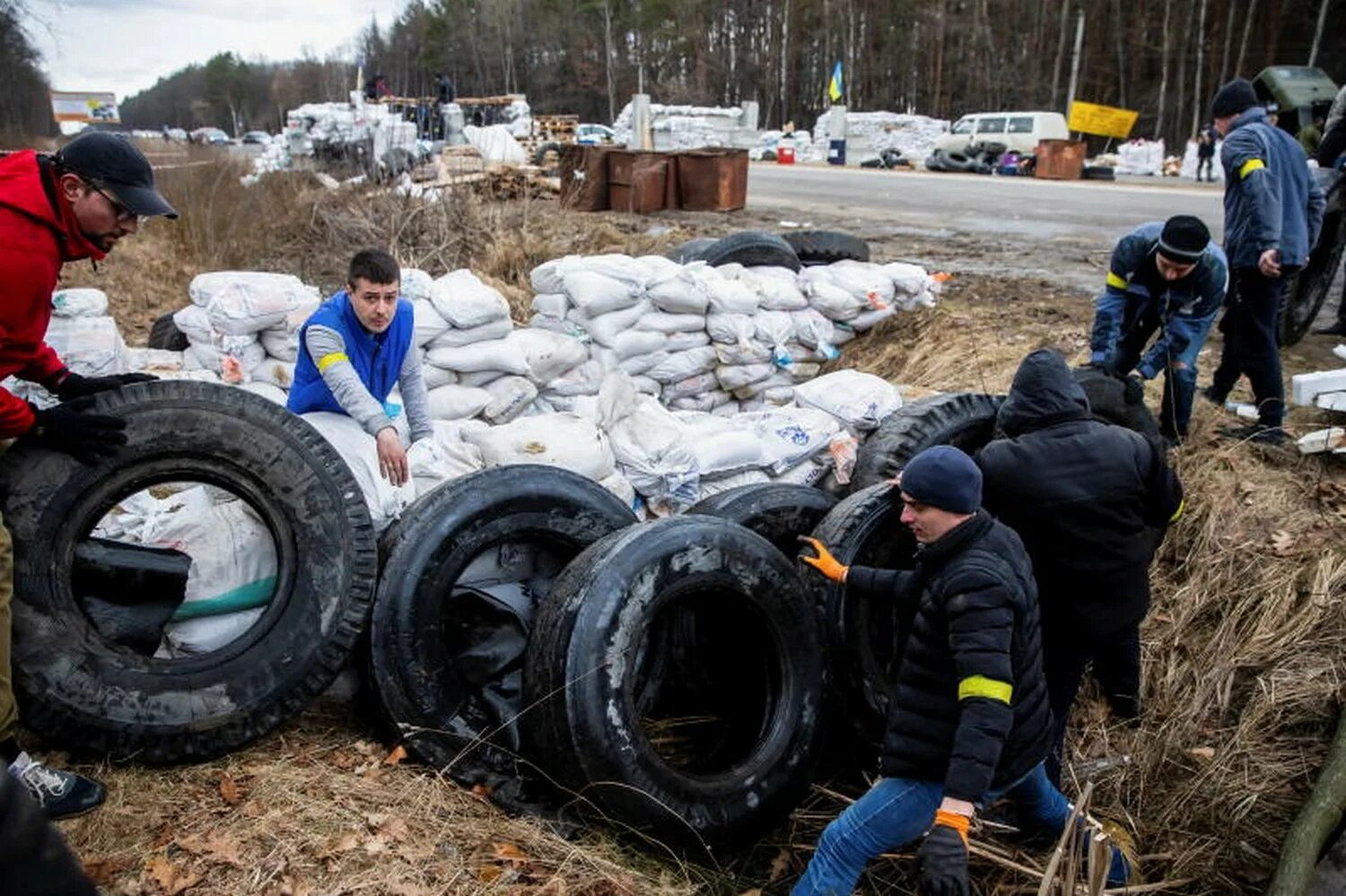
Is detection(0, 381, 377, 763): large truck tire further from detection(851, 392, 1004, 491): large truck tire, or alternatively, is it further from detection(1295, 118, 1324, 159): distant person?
detection(1295, 118, 1324, 159): distant person

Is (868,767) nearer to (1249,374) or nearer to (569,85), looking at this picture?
(1249,374)

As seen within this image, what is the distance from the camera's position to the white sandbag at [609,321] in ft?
19.5

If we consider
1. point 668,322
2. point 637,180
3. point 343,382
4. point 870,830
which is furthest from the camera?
point 637,180

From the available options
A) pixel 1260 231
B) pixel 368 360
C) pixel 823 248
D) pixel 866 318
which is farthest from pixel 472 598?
pixel 823 248

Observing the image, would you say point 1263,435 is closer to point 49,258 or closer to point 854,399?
point 854,399

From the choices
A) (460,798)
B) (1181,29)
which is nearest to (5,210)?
(460,798)

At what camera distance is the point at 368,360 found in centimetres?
393

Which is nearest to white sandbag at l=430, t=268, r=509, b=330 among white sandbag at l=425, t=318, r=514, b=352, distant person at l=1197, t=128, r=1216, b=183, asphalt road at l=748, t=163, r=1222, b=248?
white sandbag at l=425, t=318, r=514, b=352

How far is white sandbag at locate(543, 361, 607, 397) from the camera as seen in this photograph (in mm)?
5809

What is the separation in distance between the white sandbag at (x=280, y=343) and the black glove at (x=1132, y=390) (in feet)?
15.7

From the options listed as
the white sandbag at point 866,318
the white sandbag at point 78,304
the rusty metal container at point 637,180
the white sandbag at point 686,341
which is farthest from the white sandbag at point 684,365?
the rusty metal container at point 637,180

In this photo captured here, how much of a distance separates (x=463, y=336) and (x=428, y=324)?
0.69 ft

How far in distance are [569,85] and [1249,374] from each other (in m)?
47.7

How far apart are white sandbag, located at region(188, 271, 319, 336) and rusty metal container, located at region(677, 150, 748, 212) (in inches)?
338
